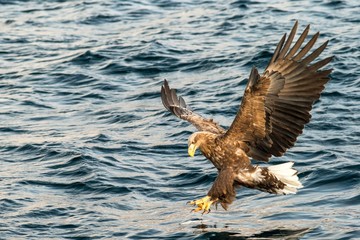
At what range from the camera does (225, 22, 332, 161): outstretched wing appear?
8.85m

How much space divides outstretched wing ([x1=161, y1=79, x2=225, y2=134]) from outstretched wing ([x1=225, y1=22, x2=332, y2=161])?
75 centimetres

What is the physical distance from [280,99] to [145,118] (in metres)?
4.87

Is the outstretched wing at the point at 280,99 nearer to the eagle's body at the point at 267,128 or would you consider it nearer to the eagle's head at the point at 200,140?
the eagle's body at the point at 267,128

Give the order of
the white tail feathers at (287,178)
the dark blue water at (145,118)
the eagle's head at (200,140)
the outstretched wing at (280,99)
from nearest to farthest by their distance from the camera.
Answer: the outstretched wing at (280,99) → the white tail feathers at (287,178) → the eagle's head at (200,140) → the dark blue water at (145,118)

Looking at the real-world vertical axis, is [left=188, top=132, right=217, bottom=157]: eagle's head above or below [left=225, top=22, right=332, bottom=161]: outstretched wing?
below

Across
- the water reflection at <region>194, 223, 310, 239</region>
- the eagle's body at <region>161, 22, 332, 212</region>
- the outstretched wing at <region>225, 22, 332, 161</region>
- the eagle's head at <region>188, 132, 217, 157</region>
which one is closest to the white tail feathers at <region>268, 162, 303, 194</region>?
the eagle's body at <region>161, 22, 332, 212</region>

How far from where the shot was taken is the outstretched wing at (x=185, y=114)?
33.1 feet

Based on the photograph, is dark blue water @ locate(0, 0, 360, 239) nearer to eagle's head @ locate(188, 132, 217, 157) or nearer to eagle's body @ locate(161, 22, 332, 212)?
eagle's body @ locate(161, 22, 332, 212)

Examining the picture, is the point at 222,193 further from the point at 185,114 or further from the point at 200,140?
the point at 185,114

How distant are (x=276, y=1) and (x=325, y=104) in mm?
5921

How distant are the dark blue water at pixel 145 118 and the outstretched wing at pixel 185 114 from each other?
0.92 metres

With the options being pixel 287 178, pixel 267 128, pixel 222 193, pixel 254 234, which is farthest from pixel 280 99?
pixel 254 234

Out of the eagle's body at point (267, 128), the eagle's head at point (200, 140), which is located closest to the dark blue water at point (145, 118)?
the eagle's body at point (267, 128)

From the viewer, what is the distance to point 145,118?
13.7 meters
